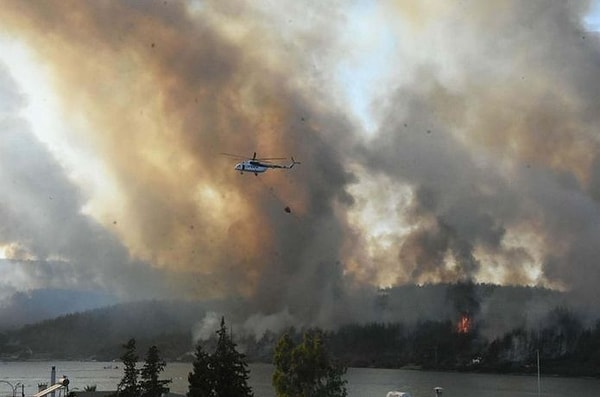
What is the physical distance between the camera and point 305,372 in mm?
98250

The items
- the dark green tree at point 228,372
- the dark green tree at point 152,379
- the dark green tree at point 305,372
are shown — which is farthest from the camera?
the dark green tree at point 305,372

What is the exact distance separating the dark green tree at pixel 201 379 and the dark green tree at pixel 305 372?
2254 centimetres

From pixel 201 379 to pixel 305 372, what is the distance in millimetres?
25017

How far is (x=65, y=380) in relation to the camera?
8450cm

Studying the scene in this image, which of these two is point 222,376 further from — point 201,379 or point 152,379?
point 152,379

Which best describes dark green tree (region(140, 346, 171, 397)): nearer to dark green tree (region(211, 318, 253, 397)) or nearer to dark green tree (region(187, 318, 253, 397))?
dark green tree (region(187, 318, 253, 397))

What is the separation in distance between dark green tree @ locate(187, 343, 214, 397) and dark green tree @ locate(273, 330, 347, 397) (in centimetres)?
2254

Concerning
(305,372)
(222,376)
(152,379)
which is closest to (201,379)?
(222,376)

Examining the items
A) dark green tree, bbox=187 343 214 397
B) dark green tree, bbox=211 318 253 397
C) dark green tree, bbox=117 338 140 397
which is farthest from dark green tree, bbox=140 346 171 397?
dark green tree, bbox=211 318 253 397

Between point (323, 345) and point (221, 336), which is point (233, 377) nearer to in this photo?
point (221, 336)

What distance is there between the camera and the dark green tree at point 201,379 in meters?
75.4

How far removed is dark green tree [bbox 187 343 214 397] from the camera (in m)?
75.4

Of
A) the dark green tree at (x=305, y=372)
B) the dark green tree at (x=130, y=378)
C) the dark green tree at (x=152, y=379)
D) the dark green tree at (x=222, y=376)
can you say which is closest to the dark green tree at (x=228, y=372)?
the dark green tree at (x=222, y=376)

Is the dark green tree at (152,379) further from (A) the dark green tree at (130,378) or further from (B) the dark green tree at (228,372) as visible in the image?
(B) the dark green tree at (228,372)
